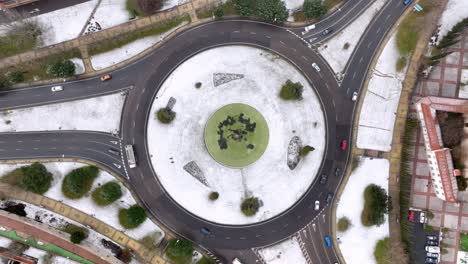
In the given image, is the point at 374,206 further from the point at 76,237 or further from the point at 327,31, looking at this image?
the point at 76,237

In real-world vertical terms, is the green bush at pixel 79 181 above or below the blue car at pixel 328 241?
above

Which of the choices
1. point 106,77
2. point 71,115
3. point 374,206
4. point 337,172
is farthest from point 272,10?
point 71,115

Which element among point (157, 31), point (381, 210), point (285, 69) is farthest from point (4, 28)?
point (381, 210)

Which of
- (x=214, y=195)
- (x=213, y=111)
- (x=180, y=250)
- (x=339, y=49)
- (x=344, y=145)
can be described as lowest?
(x=180, y=250)

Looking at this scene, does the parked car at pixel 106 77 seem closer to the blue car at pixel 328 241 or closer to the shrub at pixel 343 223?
the blue car at pixel 328 241

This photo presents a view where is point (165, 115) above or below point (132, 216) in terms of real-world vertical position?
above

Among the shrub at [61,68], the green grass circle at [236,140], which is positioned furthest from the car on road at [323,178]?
the shrub at [61,68]

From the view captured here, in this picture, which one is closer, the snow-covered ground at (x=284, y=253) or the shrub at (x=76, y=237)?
the shrub at (x=76, y=237)

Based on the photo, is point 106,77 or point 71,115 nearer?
point 106,77
